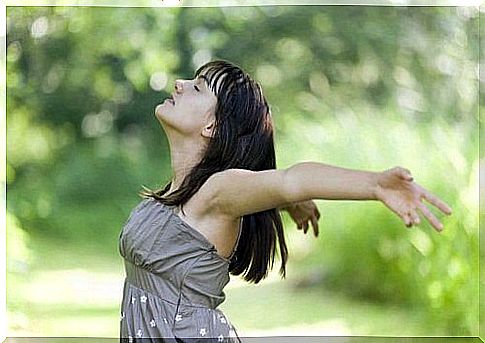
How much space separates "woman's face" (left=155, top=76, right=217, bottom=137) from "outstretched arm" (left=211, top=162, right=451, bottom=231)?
8.8 inches

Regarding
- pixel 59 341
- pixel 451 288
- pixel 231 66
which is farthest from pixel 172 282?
pixel 451 288

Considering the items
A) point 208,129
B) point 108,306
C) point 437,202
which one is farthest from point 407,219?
point 108,306

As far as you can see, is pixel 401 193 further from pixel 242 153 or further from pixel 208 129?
pixel 208 129

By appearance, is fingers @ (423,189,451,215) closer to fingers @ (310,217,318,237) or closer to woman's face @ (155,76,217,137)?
fingers @ (310,217,318,237)

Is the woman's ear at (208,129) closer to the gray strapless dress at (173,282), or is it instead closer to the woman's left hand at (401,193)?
the gray strapless dress at (173,282)

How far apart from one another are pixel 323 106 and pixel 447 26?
24.9 inches

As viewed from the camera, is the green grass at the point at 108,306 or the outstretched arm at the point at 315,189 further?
the green grass at the point at 108,306

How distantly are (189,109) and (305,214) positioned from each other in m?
0.65

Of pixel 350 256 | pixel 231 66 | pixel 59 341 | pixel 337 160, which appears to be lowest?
pixel 59 341

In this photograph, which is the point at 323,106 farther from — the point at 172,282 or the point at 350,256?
the point at 172,282

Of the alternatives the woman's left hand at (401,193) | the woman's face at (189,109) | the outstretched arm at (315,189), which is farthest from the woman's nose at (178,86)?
the woman's left hand at (401,193)

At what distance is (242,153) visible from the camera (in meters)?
4.27

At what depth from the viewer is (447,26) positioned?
14.8 ft

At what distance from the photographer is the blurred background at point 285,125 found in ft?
14.6
